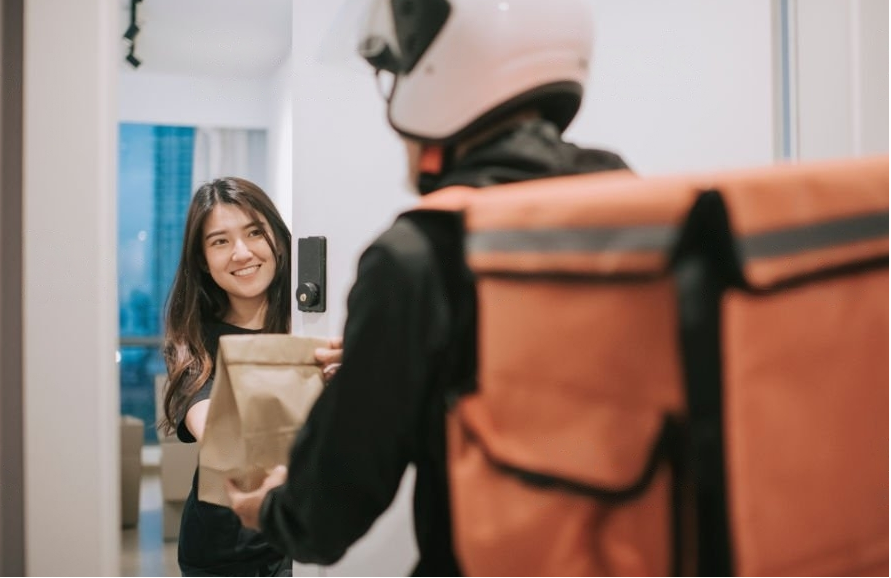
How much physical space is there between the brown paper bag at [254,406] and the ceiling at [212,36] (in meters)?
3.18

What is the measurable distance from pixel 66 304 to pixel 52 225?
0.31 feet

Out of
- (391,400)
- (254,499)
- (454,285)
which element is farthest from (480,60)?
(254,499)

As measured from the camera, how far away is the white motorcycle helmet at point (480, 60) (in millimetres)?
873

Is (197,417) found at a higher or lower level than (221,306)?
lower

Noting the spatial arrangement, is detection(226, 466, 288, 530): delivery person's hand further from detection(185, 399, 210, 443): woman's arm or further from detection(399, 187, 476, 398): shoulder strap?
detection(185, 399, 210, 443): woman's arm

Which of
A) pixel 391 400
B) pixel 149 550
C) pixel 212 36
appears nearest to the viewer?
pixel 391 400

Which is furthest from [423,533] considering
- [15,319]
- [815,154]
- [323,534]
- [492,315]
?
[815,154]

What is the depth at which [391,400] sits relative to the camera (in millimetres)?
759

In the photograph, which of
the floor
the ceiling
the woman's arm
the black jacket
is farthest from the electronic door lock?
the ceiling

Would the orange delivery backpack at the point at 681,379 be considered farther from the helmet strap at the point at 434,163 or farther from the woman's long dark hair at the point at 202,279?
the woman's long dark hair at the point at 202,279

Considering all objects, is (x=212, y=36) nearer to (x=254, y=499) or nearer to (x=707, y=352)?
(x=254, y=499)

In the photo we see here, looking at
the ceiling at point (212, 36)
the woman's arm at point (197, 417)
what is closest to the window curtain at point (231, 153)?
the ceiling at point (212, 36)

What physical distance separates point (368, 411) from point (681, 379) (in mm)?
312

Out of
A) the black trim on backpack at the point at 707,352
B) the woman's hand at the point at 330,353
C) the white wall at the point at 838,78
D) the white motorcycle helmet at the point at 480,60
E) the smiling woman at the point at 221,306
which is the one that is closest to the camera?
the black trim on backpack at the point at 707,352
